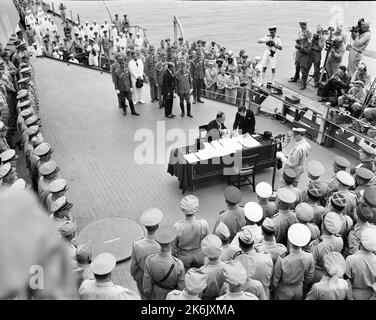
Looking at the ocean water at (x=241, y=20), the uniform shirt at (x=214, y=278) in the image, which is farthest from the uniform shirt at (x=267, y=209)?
the ocean water at (x=241, y=20)

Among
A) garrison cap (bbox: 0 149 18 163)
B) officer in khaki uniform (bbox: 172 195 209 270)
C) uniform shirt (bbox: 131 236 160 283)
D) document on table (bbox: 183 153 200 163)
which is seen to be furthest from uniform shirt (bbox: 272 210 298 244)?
garrison cap (bbox: 0 149 18 163)

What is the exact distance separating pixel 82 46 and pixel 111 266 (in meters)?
17.7

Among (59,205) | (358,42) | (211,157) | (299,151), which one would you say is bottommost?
(211,157)

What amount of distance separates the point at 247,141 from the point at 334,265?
461cm

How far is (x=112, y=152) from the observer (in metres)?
9.24

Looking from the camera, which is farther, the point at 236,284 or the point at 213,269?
the point at 213,269

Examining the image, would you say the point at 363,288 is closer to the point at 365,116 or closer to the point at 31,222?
the point at 31,222

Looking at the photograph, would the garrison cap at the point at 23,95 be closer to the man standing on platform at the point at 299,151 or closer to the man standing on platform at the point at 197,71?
the man standing on platform at the point at 197,71

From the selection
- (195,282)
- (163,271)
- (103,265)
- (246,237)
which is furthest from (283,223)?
(103,265)

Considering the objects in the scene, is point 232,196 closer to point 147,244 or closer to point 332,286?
point 147,244

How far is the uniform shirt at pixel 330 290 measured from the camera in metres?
3.59

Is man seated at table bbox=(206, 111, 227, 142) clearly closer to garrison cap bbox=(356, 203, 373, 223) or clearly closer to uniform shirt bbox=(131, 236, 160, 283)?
garrison cap bbox=(356, 203, 373, 223)

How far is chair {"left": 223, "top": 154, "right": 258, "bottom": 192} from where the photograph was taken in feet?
25.0

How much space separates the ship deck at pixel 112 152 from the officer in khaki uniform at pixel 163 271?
1.52m
